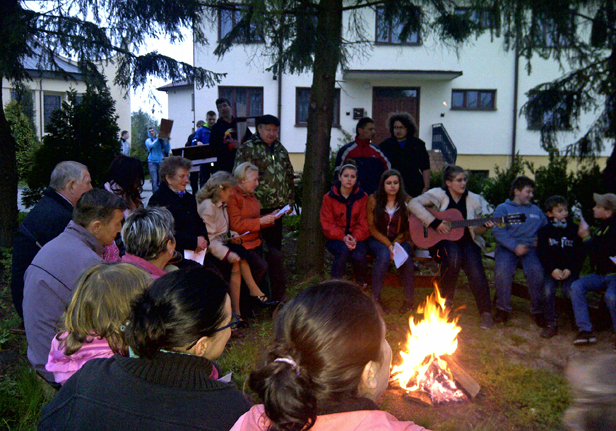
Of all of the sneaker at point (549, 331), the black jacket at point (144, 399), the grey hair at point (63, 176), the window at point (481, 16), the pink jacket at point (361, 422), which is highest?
the window at point (481, 16)

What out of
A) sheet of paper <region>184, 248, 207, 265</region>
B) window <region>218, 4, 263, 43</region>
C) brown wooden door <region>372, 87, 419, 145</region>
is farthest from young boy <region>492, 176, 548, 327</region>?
brown wooden door <region>372, 87, 419, 145</region>

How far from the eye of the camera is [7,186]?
7113 mm

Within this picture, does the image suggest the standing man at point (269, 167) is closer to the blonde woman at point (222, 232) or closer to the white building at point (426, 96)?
the blonde woman at point (222, 232)

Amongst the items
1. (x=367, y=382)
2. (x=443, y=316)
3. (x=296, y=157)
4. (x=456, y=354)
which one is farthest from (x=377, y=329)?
(x=296, y=157)

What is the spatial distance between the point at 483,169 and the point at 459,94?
287cm

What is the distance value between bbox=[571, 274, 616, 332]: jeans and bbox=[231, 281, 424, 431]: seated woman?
4.29 metres

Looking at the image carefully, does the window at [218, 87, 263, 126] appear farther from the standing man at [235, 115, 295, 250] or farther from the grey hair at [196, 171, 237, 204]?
the grey hair at [196, 171, 237, 204]

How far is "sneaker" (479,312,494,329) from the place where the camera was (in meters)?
5.39

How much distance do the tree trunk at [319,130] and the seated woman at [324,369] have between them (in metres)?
4.82

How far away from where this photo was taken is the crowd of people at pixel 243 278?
5.00 feet

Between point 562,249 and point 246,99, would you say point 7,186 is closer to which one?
point 562,249

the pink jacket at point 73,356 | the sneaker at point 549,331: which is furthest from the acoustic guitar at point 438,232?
the pink jacket at point 73,356

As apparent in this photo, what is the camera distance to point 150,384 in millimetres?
1798

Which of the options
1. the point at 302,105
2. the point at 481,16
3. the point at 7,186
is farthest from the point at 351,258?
the point at 302,105
